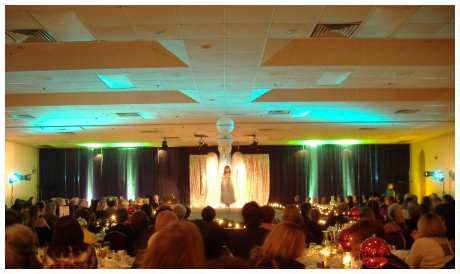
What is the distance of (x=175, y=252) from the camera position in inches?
85.0

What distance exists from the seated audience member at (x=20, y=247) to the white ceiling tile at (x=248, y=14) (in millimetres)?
3127

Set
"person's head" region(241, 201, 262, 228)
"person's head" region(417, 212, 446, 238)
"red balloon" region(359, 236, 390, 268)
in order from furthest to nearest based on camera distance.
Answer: "person's head" region(417, 212, 446, 238) < "person's head" region(241, 201, 262, 228) < "red balloon" region(359, 236, 390, 268)

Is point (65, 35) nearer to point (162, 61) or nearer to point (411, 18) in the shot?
point (162, 61)

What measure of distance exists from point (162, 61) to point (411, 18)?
12.1 ft

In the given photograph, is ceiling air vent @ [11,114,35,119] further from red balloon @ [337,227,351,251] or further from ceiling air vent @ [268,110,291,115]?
red balloon @ [337,227,351,251]

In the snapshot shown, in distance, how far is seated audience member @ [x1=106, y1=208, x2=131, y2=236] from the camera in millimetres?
7127

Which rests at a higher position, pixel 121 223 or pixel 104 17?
pixel 104 17

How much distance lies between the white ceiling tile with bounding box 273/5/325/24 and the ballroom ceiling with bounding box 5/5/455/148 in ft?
0.04

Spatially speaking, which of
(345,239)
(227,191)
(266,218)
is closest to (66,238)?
(266,218)

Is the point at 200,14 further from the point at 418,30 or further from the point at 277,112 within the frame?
the point at 277,112

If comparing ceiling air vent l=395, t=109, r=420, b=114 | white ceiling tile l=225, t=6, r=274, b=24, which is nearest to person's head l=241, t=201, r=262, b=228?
white ceiling tile l=225, t=6, r=274, b=24

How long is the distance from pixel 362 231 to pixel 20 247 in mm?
3074

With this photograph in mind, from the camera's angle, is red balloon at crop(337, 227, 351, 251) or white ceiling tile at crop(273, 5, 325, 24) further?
white ceiling tile at crop(273, 5, 325, 24)
